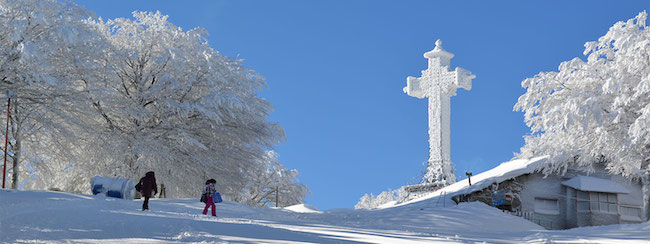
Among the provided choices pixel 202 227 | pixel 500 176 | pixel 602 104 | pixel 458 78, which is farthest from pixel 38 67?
pixel 602 104

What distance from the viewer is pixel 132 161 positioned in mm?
32656

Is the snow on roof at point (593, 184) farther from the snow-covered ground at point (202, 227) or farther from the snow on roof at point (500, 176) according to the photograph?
the snow-covered ground at point (202, 227)

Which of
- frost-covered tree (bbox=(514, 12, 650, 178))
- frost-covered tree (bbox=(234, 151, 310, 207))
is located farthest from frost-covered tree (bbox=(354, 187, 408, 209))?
frost-covered tree (bbox=(514, 12, 650, 178))

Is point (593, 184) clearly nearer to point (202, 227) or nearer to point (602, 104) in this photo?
point (602, 104)

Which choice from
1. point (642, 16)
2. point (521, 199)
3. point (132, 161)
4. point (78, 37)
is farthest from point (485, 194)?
point (78, 37)

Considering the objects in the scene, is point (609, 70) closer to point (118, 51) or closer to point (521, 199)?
point (521, 199)

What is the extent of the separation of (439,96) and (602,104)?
11.1 m

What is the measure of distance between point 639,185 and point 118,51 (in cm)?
2628

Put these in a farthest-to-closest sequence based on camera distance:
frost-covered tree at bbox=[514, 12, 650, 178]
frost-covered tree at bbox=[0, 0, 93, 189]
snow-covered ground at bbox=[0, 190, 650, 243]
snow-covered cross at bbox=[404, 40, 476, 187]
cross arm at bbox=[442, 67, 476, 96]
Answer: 1. cross arm at bbox=[442, 67, 476, 96]
2. snow-covered cross at bbox=[404, 40, 476, 187]
3. frost-covered tree at bbox=[0, 0, 93, 189]
4. frost-covered tree at bbox=[514, 12, 650, 178]
5. snow-covered ground at bbox=[0, 190, 650, 243]

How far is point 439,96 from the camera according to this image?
35562 mm

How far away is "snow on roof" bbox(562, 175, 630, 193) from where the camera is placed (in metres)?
29.7

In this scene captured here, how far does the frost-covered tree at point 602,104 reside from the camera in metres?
24.1

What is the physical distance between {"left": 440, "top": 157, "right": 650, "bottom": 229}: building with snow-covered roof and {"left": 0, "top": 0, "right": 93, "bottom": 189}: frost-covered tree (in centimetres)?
1846

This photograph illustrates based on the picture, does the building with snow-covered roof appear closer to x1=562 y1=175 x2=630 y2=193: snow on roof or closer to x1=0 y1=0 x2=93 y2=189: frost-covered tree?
x1=562 y1=175 x2=630 y2=193: snow on roof
